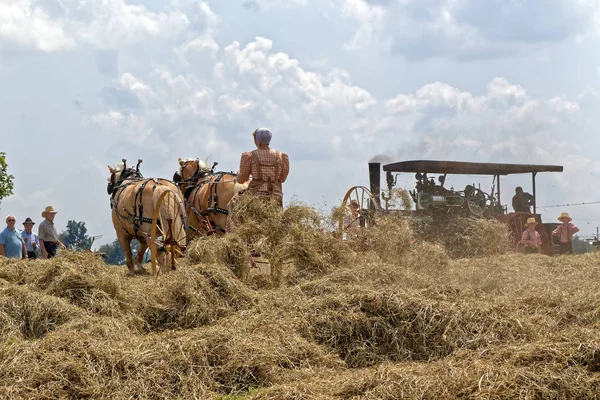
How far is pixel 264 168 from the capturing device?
1063cm

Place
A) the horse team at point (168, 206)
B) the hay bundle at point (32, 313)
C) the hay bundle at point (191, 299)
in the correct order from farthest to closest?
the horse team at point (168, 206) → the hay bundle at point (191, 299) → the hay bundle at point (32, 313)

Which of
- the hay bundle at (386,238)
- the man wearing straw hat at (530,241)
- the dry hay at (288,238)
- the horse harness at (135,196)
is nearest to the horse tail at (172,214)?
the horse harness at (135,196)

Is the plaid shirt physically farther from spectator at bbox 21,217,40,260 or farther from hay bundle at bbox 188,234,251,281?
spectator at bbox 21,217,40,260

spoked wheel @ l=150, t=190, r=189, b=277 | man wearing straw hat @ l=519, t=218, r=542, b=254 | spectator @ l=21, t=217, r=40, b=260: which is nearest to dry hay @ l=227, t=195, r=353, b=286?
spoked wheel @ l=150, t=190, r=189, b=277

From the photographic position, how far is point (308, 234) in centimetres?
931

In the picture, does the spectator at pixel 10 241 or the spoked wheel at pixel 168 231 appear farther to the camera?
the spectator at pixel 10 241

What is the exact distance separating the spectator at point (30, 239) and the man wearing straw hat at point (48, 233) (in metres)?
0.23

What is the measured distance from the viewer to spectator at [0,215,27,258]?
13.9m

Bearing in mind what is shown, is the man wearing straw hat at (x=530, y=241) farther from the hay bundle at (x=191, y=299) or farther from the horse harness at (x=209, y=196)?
the hay bundle at (x=191, y=299)

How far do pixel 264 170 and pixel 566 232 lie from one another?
29.6 ft

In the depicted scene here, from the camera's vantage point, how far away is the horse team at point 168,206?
11172 millimetres

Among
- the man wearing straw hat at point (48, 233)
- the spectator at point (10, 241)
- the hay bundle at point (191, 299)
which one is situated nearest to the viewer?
the hay bundle at point (191, 299)

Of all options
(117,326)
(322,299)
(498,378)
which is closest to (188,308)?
(117,326)

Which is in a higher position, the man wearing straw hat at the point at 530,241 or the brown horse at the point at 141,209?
the brown horse at the point at 141,209
